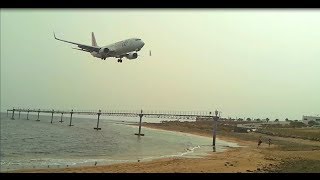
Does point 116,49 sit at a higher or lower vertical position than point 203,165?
higher

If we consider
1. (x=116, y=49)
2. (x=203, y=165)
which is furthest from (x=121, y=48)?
(x=203, y=165)

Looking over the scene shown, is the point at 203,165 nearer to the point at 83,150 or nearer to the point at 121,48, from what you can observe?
the point at 121,48

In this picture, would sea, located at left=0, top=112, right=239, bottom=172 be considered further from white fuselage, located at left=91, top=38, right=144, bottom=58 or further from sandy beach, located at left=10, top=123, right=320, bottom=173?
white fuselage, located at left=91, top=38, right=144, bottom=58

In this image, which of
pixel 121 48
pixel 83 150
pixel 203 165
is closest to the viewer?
pixel 203 165

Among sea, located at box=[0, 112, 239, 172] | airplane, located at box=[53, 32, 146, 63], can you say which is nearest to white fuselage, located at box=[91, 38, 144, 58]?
airplane, located at box=[53, 32, 146, 63]

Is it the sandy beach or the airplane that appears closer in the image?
the sandy beach

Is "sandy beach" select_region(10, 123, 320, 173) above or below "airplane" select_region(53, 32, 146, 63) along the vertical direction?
below

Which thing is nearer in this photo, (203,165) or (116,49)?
(203,165)

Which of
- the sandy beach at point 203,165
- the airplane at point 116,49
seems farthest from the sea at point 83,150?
the airplane at point 116,49

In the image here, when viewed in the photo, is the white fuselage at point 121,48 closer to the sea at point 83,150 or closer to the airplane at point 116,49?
the airplane at point 116,49
